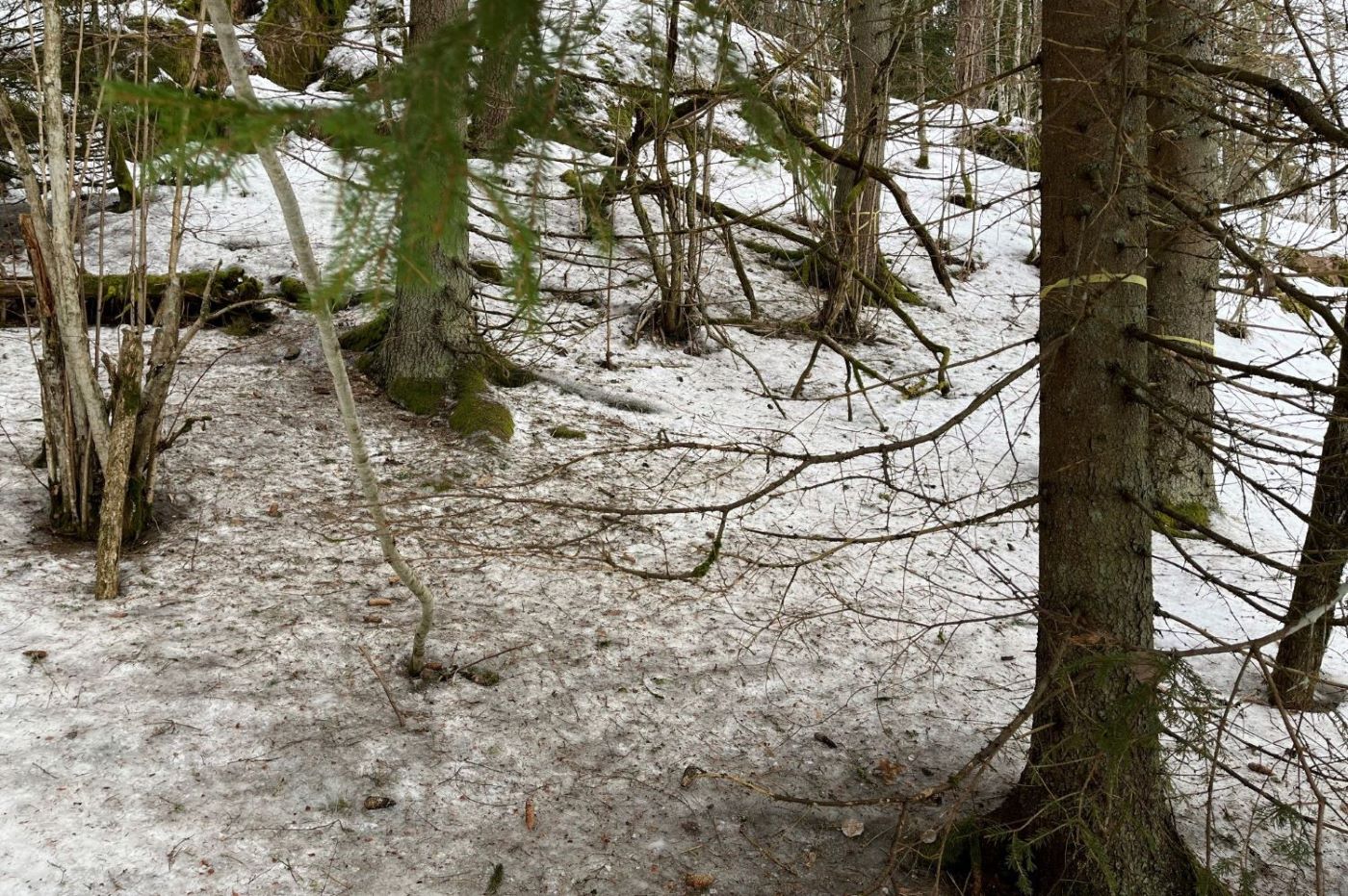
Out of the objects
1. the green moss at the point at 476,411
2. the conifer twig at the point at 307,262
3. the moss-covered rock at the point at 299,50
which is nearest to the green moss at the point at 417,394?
the green moss at the point at 476,411

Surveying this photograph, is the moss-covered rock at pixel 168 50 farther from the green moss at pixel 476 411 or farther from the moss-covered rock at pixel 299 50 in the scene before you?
the green moss at pixel 476 411

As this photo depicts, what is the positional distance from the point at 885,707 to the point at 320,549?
2.95 m

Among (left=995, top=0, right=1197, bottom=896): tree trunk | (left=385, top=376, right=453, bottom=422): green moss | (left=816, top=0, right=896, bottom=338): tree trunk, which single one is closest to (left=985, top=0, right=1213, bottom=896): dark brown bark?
(left=995, top=0, right=1197, bottom=896): tree trunk

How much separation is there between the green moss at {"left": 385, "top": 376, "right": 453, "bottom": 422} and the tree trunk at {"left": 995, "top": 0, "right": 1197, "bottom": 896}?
455 cm

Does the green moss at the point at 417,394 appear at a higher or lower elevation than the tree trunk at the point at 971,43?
lower

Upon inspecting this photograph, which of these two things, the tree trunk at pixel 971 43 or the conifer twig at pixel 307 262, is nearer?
the conifer twig at pixel 307 262

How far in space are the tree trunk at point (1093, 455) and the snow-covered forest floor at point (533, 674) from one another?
0.53ft

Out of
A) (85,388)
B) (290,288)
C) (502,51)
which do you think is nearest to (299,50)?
(290,288)

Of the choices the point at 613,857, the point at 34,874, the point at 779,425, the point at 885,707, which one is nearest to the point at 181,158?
the point at 34,874

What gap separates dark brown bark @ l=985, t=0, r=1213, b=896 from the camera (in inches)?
103

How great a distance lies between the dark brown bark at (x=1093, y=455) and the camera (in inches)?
103

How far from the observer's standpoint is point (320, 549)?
4.67m

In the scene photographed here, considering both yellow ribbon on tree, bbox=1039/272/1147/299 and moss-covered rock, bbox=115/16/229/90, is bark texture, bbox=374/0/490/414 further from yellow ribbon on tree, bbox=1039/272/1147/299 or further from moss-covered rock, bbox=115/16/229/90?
yellow ribbon on tree, bbox=1039/272/1147/299

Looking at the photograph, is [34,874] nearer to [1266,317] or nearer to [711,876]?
[711,876]
